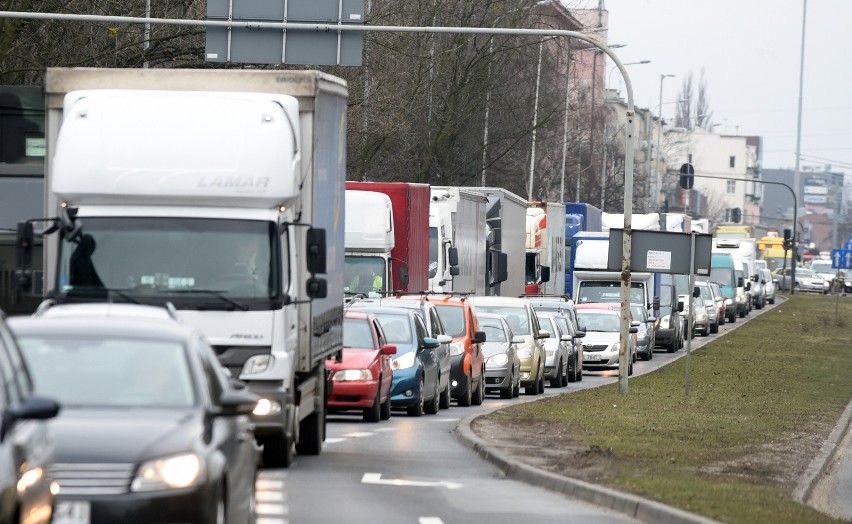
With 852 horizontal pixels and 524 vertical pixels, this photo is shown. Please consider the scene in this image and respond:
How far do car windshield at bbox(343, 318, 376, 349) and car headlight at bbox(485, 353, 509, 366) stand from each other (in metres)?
8.48

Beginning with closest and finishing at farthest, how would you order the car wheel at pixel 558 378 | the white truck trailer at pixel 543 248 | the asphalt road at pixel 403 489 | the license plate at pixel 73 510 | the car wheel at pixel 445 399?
the license plate at pixel 73 510
the asphalt road at pixel 403 489
the car wheel at pixel 445 399
the car wheel at pixel 558 378
the white truck trailer at pixel 543 248

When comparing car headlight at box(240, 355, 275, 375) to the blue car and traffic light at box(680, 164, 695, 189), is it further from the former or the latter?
traffic light at box(680, 164, 695, 189)

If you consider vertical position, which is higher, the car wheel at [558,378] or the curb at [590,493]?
the curb at [590,493]

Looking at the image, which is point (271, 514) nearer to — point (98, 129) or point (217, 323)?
point (217, 323)

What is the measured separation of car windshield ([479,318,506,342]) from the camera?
105 ft

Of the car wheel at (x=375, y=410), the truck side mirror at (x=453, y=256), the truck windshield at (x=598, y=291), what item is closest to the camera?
the car wheel at (x=375, y=410)

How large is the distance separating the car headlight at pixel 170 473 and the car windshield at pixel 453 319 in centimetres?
2022

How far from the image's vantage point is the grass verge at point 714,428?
1452 centimetres

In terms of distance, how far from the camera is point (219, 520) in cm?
932

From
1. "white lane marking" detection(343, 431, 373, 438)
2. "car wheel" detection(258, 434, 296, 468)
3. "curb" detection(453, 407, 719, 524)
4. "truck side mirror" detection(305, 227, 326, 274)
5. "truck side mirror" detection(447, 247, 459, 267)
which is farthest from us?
"truck side mirror" detection(447, 247, 459, 267)

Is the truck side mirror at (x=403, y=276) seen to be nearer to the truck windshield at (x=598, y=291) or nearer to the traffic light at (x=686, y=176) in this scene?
the truck windshield at (x=598, y=291)

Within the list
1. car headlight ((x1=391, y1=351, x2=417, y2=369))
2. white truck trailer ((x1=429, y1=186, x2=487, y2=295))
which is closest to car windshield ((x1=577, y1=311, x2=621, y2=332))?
white truck trailer ((x1=429, y1=186, x2=487, y2=295))

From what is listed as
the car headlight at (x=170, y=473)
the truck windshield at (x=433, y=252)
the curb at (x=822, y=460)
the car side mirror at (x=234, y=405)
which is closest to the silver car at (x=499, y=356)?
the truck windshield at (x=433, y=252)

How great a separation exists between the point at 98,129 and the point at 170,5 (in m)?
21.3
